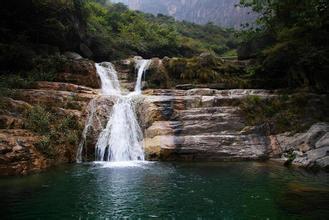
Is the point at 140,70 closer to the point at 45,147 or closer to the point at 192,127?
the point at 192,127

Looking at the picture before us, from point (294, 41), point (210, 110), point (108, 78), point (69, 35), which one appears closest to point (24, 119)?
point (210, 110)

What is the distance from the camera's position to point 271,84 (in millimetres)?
25734

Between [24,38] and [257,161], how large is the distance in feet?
61.3

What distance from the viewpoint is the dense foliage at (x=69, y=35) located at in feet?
77.5

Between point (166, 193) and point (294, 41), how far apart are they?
13.3m

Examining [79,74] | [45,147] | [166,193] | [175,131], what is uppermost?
[79,74]

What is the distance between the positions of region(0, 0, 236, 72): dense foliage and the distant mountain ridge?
48245mm

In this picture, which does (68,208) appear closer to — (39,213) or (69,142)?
(39,213)

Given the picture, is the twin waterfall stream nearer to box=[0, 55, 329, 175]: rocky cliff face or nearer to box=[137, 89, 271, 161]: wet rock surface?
box=[0, 55, 329, 175]: rocky cliff face

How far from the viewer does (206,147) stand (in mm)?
17703

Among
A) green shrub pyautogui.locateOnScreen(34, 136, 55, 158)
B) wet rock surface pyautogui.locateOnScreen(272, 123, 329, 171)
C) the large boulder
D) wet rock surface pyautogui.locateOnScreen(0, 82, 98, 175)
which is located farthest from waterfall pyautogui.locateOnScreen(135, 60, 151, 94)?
wet rock surface pyautogui.locateOnScreen(272, 123, 329, 171)

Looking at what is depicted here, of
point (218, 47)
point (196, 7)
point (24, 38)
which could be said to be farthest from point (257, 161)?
point (196, 7)

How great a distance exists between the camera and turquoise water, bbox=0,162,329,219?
8.71m

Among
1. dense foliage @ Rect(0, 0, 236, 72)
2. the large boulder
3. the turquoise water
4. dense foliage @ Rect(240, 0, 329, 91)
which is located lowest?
the turquoise water
